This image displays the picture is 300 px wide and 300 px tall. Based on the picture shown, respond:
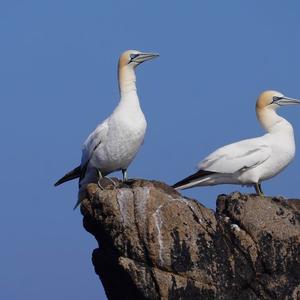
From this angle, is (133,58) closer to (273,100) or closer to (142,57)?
(142,57)

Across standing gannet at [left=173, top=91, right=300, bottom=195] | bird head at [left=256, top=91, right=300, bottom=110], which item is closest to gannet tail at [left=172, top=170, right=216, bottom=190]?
standing gannet at [left=173, top=91, right=300, bottom=195]

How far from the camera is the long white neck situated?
66.6ft

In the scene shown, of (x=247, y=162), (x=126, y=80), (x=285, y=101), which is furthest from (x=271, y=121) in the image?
(x=126, y=80)

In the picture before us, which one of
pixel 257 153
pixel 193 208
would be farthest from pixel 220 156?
pixel 193 208

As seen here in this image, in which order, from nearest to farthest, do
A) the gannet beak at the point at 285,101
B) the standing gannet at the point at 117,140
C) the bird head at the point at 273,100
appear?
1. the standing gannet at the point at 117,140
2. the bird head at the point at 273,100
3. the gannet beak at the point at 285,101

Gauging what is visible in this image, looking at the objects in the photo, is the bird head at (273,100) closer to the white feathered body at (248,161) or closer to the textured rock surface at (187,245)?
the white feathered body at (248,161)

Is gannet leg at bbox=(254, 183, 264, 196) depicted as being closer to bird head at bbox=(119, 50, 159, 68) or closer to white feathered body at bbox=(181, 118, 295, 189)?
white feathered body at bbox=(181, 118, 295, 189)

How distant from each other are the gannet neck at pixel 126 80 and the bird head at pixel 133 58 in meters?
0.07

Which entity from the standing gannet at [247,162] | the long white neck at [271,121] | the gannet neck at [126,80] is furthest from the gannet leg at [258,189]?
the gannet neck at [126,80]

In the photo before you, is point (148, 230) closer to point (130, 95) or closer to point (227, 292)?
point (227, 292)

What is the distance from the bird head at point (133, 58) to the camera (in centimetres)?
2069

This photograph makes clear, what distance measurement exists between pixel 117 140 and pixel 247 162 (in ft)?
6.59

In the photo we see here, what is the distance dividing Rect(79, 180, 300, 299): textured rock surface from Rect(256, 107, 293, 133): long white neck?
242 cm

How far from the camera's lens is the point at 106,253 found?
17656mm
